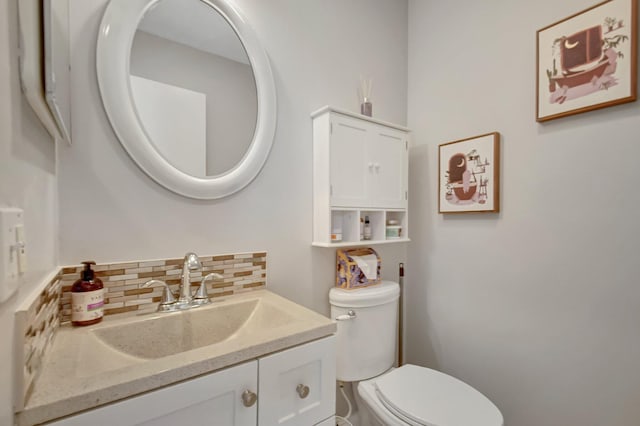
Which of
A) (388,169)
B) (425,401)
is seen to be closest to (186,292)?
(425,401)

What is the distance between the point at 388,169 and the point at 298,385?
107 cm

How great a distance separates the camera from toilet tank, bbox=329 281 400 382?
1.21 meters

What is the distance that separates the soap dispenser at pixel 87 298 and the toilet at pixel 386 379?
0.84 m

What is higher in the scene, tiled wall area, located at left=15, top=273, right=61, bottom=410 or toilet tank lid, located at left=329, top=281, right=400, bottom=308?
tiled wall area, located at left=15, top=273, right=61, bottom=410

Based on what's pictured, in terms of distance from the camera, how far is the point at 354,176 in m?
1.30

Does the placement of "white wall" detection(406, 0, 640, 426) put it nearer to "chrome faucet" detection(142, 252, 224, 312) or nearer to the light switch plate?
"chrome faucet" detection(142, 252, 224, 312)

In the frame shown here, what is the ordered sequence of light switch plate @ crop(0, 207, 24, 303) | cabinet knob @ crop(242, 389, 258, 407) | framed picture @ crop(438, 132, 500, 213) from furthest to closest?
framed picture @ crop(438, 132, 500, 213)
cabinet knob @ crop(242, 389, 258, 407)
light switch plate @ crop(0, 207, 24, 303)

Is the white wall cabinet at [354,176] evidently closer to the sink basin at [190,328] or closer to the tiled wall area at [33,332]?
the sink basin at [190,328]

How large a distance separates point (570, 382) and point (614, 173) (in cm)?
83

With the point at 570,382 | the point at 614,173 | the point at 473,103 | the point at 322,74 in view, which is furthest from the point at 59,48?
the point at 570,382

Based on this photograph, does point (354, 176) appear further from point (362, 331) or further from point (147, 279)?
point (147, 279)

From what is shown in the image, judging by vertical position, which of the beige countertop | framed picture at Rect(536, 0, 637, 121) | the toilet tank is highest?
framed picture at Rect(536, 0, 637, 121)

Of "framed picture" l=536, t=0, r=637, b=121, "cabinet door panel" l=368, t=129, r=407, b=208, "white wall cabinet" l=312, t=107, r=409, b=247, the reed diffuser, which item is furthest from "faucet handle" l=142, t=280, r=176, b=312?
"framed picture" l=536, t=0, r=637, b=121

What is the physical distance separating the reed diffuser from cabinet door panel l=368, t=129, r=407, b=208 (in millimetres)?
115
